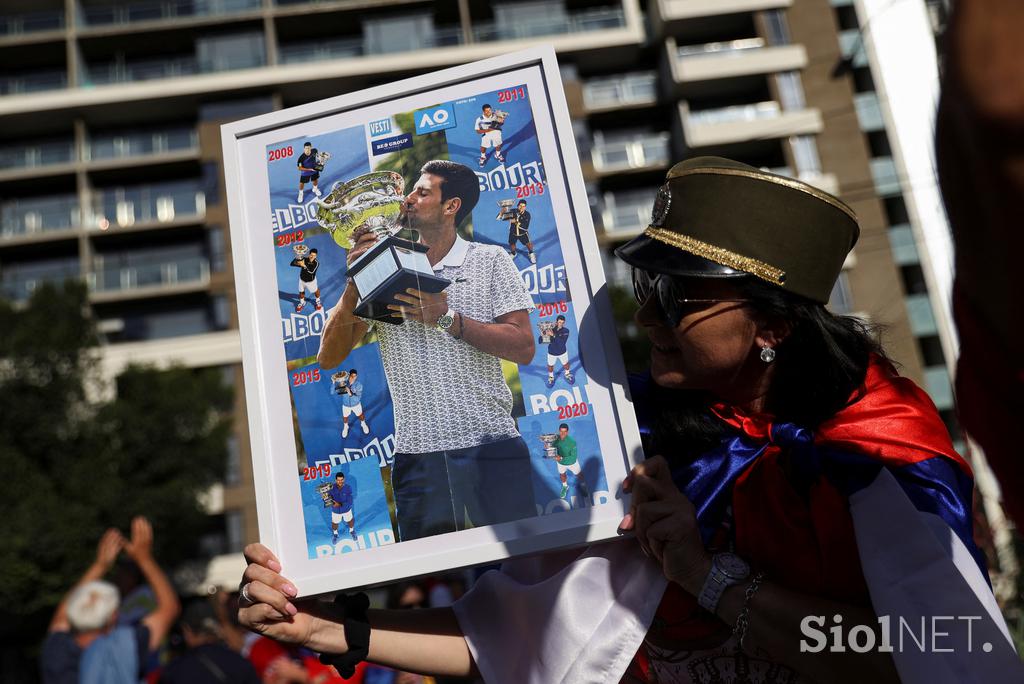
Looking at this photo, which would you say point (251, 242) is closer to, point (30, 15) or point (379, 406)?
point (379, 406)

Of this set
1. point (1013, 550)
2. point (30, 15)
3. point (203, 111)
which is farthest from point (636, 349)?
point (30, 15)

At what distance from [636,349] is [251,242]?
21194mm

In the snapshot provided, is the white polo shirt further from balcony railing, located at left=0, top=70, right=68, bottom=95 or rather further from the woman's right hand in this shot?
balcony railing, located at left=0, top=70, right=68, bottom=95

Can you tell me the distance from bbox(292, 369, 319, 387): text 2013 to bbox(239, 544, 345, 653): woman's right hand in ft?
1.10

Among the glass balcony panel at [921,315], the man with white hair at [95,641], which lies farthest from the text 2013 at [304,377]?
the glass balcony panel at [921,315]

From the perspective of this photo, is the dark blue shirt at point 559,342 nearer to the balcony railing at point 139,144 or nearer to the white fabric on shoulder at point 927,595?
the white fabric on shoulder at point 927,595

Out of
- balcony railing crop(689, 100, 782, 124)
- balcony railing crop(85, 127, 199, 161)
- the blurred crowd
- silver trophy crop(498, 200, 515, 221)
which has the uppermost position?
balcony railing crop(85, 127, 199, 161)

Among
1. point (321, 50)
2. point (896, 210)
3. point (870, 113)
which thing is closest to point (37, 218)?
point (321, 50)

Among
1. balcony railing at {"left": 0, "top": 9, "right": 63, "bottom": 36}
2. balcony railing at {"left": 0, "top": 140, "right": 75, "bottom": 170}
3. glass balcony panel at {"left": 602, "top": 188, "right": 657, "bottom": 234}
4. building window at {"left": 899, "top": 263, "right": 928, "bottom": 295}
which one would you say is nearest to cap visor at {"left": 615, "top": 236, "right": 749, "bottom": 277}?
glass balcony panel at {"left": 602, "top": 188, "right": 657, "bottom": 234}

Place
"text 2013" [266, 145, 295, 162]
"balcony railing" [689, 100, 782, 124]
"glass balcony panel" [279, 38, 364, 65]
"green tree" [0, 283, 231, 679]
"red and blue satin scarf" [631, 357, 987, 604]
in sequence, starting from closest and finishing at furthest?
"red and blue satin scarf" [631, 357, 987, 604], "text 2013" [266, 145, 295, 162], "green tree" [0, 283, 231, 679], "balcony railing" [689, 100, 782, 124], "glass balcony panel" [279, 38, 364, 65]

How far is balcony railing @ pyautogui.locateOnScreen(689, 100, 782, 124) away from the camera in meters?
32.9

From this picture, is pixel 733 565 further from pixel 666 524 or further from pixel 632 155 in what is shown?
pixel 632 155

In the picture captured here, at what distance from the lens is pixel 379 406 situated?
1.93 metres

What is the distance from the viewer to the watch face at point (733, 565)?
1750 millimetres
